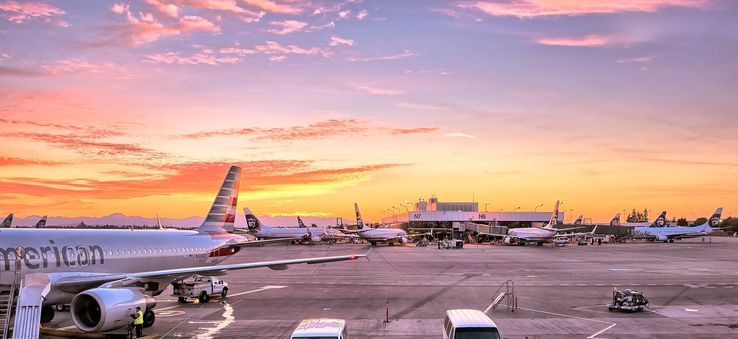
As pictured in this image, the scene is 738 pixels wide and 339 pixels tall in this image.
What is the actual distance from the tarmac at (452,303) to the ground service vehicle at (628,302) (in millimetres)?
600

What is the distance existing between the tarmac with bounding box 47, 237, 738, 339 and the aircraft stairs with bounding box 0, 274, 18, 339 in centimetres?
494

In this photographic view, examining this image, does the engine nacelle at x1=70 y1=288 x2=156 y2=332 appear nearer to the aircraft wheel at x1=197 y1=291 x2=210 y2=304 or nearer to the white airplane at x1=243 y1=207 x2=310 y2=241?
the aircraft wheel at x1=197 y1=291 x2=210 y2=304

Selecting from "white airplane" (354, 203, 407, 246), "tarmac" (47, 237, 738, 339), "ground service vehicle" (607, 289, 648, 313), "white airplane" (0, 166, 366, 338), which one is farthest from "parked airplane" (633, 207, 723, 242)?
"white airplane" (0, 166, 366, 338)

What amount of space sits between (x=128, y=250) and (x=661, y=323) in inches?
1068

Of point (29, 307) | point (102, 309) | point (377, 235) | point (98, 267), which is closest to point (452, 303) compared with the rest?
point (98, 267)

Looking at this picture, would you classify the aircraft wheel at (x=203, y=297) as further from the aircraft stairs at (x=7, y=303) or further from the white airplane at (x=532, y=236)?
the white airplane at (x=532, y=236)

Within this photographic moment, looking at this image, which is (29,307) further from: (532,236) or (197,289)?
(532,236)

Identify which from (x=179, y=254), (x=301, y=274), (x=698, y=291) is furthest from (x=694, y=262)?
(x=179, y=254)

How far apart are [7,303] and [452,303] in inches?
941

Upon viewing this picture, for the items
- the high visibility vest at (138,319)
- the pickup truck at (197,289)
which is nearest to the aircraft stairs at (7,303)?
the high visibility vest at (138,319)

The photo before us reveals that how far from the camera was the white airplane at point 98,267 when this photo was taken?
952 inches

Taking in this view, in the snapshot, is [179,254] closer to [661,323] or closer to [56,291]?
[56,291]

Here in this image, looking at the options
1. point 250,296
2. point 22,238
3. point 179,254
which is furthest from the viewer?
point 250,296

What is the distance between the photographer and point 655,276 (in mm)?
55750
